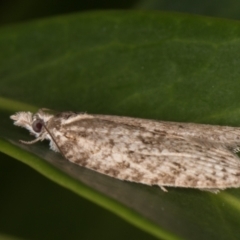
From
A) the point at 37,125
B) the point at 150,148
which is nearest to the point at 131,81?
the point at 150,148

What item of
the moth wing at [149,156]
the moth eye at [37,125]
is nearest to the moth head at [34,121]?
the moth eye at [37,125]

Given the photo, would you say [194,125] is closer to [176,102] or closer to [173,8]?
[176,102]

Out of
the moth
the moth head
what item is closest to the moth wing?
the moth

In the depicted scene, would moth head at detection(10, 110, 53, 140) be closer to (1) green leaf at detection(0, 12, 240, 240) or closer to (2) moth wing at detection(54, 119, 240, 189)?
(1) green leaf at detection(0, 12, 240, 240)

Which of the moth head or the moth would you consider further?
the moth head

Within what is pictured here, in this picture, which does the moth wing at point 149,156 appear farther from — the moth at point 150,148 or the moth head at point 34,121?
the moth head at point 34,121

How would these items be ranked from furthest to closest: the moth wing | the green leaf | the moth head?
the moth head, the moth wing, the green leaf

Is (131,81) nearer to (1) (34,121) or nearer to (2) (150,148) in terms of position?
(2) (150,148)

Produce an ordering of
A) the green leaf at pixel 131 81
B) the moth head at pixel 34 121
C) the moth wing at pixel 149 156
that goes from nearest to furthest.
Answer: the green leaf at pixel 131 81 < the moth wing at pixel 149 156 < the moth head at pixel 34 121
